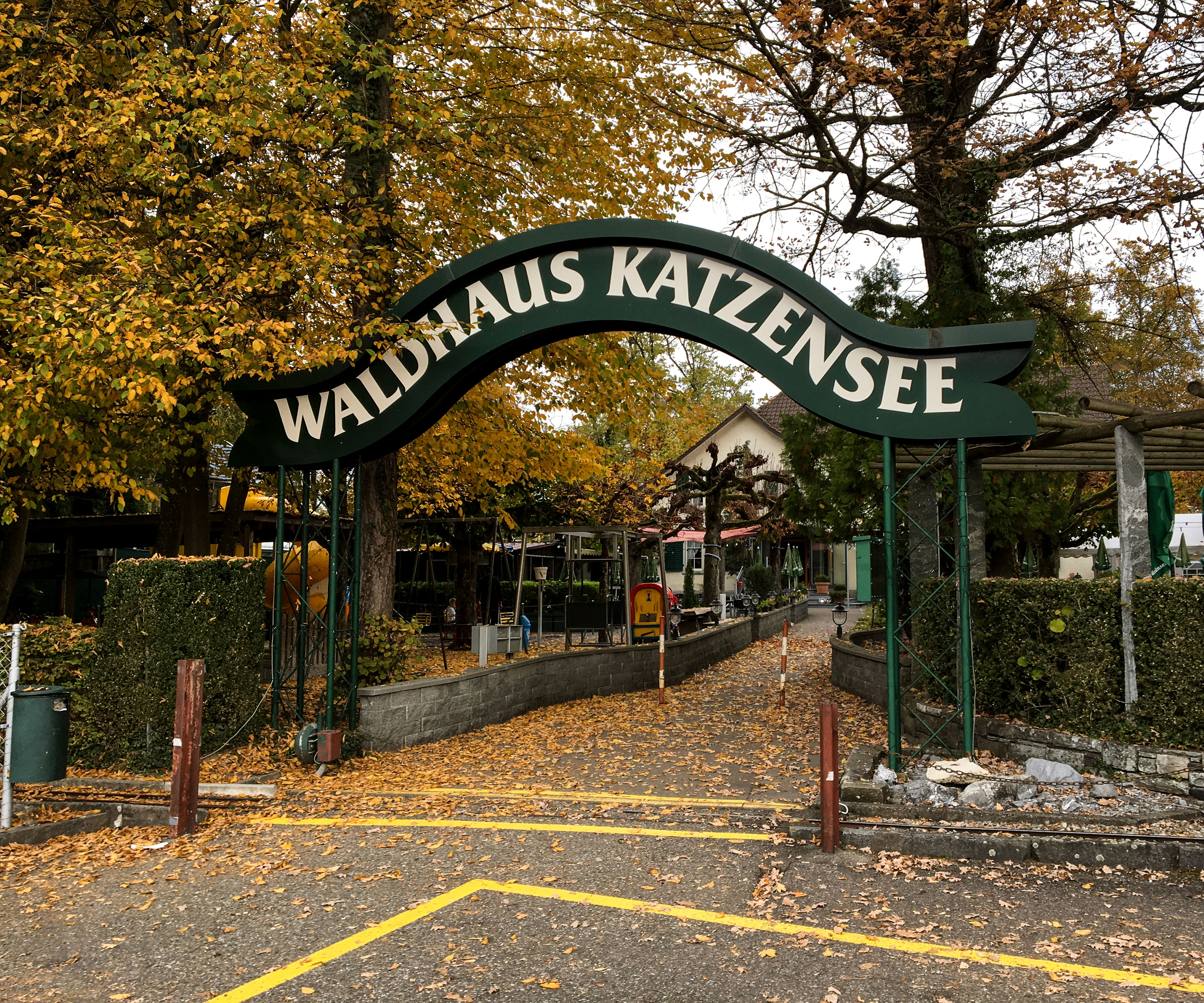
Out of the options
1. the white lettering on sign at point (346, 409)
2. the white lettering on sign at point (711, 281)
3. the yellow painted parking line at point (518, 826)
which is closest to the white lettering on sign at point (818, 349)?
the white lettering on sign at point (711, 281)

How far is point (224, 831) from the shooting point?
7.18 meters

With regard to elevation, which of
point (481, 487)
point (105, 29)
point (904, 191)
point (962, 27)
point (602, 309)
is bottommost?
point (481, 487)

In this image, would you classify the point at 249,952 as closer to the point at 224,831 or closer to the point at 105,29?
the point at 224,831

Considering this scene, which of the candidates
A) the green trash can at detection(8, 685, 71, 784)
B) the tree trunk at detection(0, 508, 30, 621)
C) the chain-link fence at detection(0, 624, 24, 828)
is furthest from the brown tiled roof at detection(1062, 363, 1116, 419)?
the tree trunk at detection(0, 508, 30, 621)

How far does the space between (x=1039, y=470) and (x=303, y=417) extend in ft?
30.1

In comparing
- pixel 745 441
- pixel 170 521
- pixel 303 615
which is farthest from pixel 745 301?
pixel 745 441

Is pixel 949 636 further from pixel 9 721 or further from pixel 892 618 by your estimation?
pixel 9 721

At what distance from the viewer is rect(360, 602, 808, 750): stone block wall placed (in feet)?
33.5

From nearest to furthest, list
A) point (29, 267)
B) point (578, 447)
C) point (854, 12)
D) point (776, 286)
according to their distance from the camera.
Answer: point (776, 286) → point (29, 267) → point (854, 12) → point (578, 447)

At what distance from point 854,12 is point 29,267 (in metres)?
9.39

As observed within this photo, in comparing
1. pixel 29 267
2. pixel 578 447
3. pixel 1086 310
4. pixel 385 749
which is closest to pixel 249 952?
pixel 385 749

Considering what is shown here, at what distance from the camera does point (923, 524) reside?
1157 cm

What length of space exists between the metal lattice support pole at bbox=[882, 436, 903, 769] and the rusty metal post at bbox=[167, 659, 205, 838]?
5.51m

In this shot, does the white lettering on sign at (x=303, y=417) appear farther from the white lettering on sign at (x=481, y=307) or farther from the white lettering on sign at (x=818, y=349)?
the white lettering on sign at (x=818, y=349)
